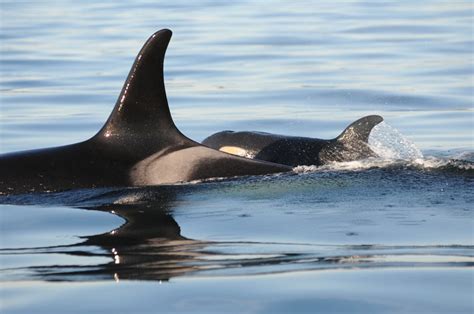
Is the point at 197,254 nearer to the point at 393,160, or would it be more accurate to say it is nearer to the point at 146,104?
the point at 146,104

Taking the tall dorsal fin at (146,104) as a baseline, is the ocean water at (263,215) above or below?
below

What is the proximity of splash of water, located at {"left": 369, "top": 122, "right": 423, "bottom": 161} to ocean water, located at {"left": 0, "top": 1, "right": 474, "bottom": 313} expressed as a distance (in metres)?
0.03

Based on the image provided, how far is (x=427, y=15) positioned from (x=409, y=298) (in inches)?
900

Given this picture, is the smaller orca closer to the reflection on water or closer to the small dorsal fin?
the small dorsal fin

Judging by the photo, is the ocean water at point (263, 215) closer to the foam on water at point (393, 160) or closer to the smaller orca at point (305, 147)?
the foam on water at point (393, 160)

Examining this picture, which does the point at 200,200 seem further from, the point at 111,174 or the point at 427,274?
the point at 427,274

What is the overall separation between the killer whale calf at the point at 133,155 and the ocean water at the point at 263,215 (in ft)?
0.48

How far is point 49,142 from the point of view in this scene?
12.6m

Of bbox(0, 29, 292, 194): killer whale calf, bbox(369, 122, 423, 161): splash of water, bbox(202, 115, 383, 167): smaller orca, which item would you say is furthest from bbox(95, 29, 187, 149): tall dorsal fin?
bbox(369, 122, 423, 161): splash of water

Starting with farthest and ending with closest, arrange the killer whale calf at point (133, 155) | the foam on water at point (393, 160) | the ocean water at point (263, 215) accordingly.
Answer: the foam on water at point (393, 160)
the killer whale calf at point (133, 155)
the ocean water at point (263, 215)

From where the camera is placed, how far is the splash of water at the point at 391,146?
1056cm

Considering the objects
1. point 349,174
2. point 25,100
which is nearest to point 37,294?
point 349,174

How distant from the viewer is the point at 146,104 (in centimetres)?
848

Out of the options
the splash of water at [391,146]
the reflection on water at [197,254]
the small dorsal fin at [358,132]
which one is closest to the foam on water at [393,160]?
the splash of water at [391,146]
